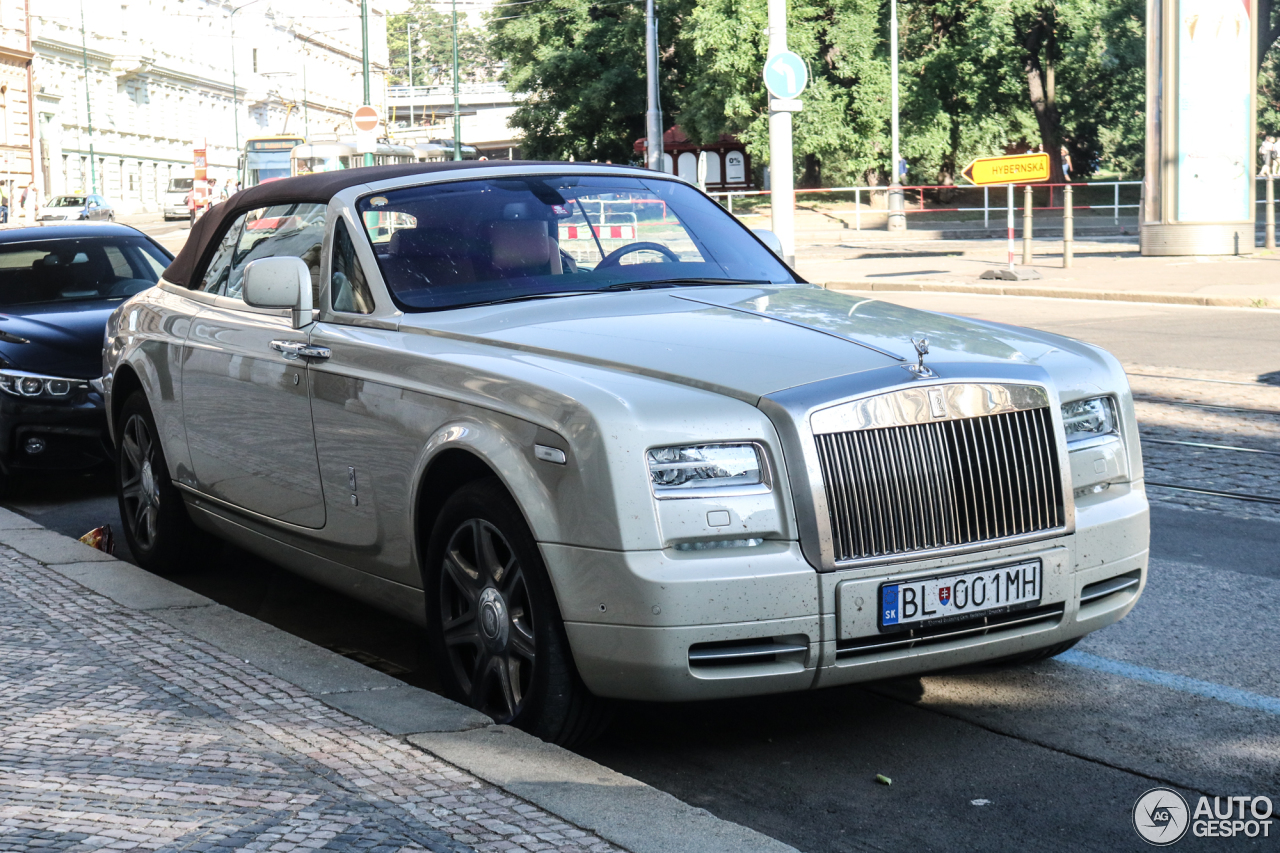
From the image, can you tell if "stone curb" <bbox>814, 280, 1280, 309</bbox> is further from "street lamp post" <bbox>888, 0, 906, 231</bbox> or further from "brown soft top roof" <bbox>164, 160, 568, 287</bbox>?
"street lamp post" <bbox>888, 0, 906, 231</bbox>

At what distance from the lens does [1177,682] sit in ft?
14.8

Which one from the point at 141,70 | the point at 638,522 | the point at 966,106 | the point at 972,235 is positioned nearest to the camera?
the point at 638,522

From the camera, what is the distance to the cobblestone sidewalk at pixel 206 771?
3.07 metres

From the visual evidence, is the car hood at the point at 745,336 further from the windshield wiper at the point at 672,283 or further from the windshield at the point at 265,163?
the windshield at the point at 265,163

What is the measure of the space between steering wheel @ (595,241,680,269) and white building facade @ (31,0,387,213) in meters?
64.4

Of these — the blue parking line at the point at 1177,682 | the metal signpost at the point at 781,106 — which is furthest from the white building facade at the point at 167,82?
the blue parking line at the point at 1177,682

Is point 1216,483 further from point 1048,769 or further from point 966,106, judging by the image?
point 966,106

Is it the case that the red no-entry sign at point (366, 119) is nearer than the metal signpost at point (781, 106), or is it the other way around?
the metal signpost at point (781, 106)

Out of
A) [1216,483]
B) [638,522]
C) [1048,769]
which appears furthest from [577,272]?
[1216,483]

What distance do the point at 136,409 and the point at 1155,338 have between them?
1029 cm

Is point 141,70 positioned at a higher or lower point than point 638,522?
higher

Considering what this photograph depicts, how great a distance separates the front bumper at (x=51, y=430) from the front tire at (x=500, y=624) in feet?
15.1

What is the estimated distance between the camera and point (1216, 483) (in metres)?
7.63

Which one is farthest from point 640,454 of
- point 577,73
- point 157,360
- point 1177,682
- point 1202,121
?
point 577,73
